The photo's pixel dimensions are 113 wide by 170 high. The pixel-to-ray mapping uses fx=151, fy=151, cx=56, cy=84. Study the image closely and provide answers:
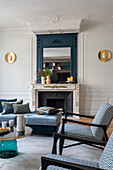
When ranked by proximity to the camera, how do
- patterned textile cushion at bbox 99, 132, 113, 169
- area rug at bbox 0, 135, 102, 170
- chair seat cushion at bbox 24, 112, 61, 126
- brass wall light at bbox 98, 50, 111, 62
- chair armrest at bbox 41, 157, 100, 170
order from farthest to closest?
brass wall light at bbox 98, 50, 111, 62, chair seat cushion at bbox 24, 112, 61, 126, area rug at bbox 0, 135, 102, 170, patterned textile cushion at bbox 99, 132, 113, 169, chair armrest at bbox 41, 157, 100, 170

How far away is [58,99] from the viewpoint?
5164 mm

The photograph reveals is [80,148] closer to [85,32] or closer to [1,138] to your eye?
[1,138]

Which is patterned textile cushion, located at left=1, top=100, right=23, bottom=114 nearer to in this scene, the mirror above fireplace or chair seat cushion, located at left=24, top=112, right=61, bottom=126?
chair seat cushion, located at left=24, top=112, right=61, bottom=126

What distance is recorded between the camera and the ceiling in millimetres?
3674

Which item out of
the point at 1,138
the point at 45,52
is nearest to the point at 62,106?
the point at 45,52

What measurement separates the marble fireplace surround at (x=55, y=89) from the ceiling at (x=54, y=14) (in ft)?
5.84

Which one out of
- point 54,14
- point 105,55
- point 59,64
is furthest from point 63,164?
point 105,55

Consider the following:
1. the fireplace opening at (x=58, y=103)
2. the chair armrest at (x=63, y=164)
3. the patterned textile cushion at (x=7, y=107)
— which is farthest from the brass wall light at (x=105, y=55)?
the chair armrest at (x=63, y=164)

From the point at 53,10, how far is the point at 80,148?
344 cm

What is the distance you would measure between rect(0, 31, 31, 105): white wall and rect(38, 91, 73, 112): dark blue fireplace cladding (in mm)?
566

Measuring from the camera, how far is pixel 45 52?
204 inches

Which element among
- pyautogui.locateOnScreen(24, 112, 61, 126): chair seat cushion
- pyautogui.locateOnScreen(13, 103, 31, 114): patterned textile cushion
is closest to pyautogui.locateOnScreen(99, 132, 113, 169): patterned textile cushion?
pyautogui.locateOnScreen(24, 112, 61, 126): chair seat cushion

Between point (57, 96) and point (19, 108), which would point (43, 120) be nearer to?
point (19, 108)

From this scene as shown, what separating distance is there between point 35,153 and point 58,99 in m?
2.98
